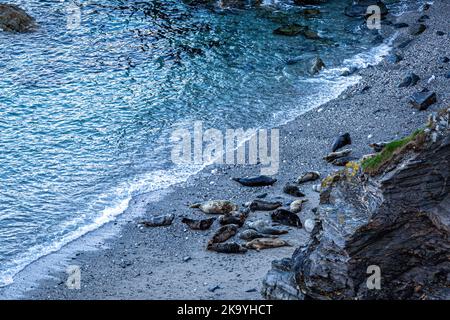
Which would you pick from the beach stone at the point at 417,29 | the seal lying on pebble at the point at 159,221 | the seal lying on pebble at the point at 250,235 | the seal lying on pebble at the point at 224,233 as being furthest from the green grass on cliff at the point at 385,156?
the beach stone at the point at 417,29

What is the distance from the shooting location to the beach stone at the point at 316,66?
64.6ft

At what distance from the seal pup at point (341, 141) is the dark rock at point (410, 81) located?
126 inches

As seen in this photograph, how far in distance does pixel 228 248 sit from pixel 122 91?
29.2 feet

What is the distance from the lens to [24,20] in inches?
887

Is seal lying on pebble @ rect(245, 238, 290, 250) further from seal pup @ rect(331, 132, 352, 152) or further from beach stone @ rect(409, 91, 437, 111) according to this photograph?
beach stone @ rect(409, 91, 437, 111)

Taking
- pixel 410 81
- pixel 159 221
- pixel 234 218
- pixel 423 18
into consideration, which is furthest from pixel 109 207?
pixel 423 18

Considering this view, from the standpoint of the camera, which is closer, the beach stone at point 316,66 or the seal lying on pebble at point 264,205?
the seal lying on pebble at point 264,205

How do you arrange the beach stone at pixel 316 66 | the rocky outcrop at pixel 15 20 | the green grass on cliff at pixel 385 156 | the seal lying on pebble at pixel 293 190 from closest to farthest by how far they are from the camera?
the green grass on cliff at pixel 385 156 → the seal lying on pebble at pixel 293 190 → the beach stone at pixel 316 66 → the rocky outcrop at pixel 15 20

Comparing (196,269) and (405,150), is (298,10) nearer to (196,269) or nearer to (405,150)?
(196,269)

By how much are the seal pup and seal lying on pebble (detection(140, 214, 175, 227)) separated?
396 cm

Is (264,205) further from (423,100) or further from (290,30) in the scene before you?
(290,30)

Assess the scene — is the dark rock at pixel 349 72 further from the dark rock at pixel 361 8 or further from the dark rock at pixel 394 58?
the dark rock at pixel 361 8

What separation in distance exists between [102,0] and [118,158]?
1197 cm

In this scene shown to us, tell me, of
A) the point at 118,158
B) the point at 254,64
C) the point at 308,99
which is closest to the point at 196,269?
the point at 118,158
